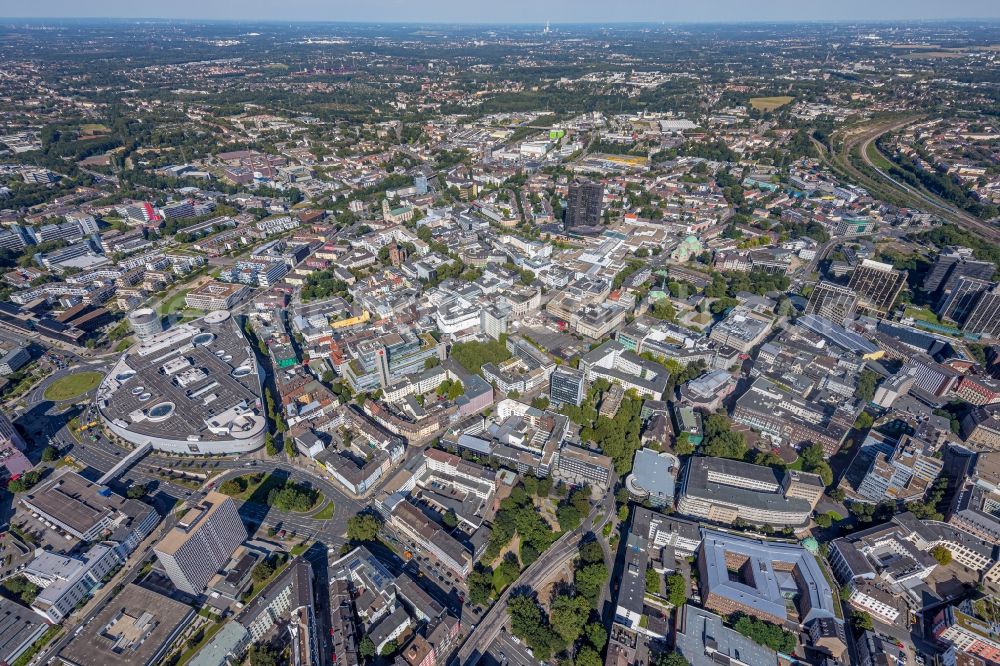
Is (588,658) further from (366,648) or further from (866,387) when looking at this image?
(866,387)

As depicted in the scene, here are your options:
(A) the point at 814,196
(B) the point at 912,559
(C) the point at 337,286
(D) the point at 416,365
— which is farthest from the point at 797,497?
(A) the point at 814,196

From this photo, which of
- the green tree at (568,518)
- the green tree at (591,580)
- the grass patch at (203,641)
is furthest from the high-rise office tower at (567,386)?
the grass patch at (203,641)

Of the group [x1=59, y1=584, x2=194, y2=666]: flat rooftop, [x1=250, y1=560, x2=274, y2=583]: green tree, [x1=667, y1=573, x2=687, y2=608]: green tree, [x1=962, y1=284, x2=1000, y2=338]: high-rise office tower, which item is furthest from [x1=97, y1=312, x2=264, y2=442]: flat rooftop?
[x1=962, y1=284, x2=1000, y2=338]: high-rise office tower

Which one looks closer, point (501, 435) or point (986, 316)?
point (501, 435)

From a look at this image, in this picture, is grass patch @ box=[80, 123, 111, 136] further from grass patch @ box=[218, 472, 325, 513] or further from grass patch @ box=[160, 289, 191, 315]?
grass patch @ box=[218, 472, 325, 513]

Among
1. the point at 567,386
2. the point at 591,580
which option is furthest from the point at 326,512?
the point at 567,386
